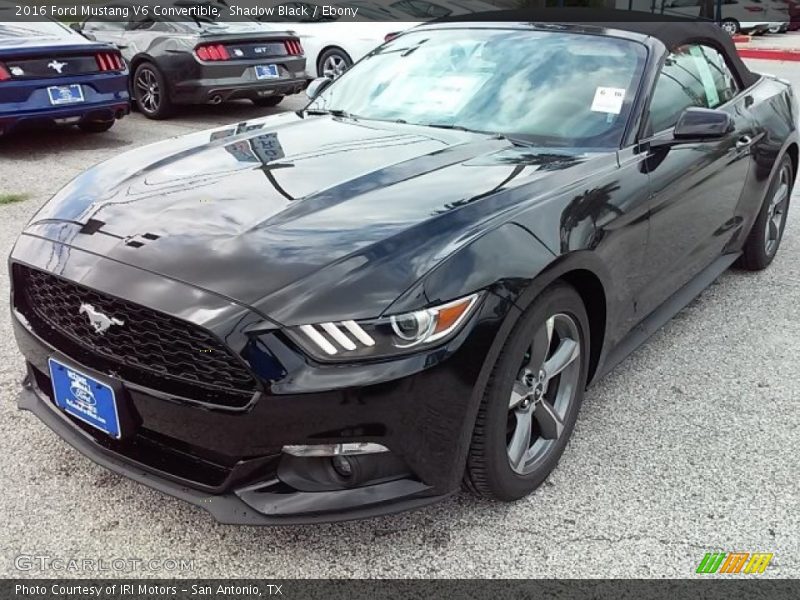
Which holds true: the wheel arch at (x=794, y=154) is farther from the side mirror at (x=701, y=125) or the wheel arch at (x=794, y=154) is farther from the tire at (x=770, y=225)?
the side mirror at (x=701, y=125)

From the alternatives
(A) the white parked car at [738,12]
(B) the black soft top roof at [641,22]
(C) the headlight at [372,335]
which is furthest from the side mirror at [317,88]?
(A) the white parked car at [738,12]

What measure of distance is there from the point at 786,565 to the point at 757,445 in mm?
686

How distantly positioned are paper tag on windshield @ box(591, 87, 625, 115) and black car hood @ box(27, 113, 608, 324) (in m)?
0.37

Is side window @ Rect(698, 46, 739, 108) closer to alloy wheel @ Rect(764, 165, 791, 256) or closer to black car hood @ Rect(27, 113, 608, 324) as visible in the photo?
alloy wheel @ Rect(764, 165, 791, 256)

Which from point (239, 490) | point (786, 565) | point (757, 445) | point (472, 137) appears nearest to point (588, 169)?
point (472, 137)

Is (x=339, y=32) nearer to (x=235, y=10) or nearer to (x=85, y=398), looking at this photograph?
(x=235, y=10)

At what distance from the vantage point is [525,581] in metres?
2.24

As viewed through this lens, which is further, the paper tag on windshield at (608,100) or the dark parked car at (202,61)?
the dark parked car at (202,61)

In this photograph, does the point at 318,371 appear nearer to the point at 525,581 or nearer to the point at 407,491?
the point at 407,491

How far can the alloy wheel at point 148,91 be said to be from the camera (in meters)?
9.16

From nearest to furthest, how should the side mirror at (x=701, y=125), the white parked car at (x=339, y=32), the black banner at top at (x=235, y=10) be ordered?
the side mirror at (x=701, y=125)
the black banner at top at (x=235, y=10)
the white parked car at (x=339, y=32)

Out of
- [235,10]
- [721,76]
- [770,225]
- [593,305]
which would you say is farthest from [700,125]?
[235,10]

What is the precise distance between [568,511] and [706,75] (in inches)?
94.2

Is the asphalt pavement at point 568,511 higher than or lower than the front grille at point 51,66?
lower
